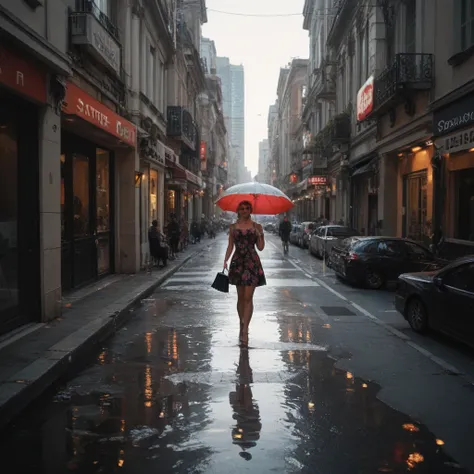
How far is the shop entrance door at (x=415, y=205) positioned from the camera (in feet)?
64.7

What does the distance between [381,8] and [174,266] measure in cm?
1382

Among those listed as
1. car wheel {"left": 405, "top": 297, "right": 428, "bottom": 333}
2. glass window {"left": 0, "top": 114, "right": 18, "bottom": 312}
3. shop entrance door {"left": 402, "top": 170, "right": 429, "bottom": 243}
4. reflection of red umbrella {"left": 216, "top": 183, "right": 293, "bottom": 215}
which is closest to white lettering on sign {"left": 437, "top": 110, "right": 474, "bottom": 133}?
shop entrance door {"left": 402, "top": 170, "right": 429, "bottom": 243}

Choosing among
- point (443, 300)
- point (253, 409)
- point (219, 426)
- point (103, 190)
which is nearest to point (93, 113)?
point (103, 190)

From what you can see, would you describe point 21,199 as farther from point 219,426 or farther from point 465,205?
point 465,205

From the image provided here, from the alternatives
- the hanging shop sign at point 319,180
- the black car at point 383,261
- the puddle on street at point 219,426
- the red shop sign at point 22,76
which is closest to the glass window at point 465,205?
the black car at point 383,261

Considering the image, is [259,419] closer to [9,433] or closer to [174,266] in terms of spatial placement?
[9,433]

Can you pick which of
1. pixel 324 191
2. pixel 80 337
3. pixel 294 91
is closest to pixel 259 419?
pixel 80 337

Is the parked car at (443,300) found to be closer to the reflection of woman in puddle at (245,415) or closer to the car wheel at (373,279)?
the reflection of woman in puddle at (245,415)

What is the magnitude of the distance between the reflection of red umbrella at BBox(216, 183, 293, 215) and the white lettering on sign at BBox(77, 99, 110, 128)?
10.5 feet

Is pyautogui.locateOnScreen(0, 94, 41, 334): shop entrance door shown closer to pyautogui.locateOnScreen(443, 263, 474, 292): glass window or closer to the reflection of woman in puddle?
the reflection of woman in puddle

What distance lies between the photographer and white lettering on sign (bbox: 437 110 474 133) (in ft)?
45.9

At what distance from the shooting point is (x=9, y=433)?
15.4 feet

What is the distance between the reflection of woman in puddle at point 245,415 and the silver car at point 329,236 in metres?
16.8

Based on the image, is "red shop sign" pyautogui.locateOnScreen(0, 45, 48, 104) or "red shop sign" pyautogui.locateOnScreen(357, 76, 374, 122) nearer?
"red shop sign" pyautogui.locateOnScreen(0, 45, 48, 104)
